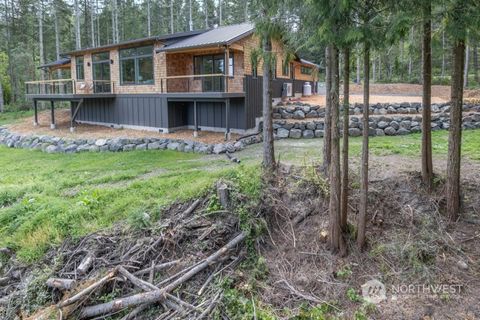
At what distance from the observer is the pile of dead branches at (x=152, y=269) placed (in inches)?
167

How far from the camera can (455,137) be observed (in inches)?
196

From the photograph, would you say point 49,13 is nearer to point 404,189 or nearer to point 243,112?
point 243,112

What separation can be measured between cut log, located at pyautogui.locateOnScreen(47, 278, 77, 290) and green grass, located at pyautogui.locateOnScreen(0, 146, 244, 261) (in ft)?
2.94

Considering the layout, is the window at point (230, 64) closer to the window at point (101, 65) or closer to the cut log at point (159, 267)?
the window at point (101, 65)

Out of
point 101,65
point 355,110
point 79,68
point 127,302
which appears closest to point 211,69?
point 101,65

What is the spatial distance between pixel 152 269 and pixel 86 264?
2.96 ft

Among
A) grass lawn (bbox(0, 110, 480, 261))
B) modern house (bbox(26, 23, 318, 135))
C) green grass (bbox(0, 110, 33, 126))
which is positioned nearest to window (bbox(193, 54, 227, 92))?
modern house (bbox(26, 23, 318, 135))

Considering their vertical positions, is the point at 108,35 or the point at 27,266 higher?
the point at 108,35

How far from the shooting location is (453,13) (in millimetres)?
3766

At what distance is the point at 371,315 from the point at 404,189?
7.98 ft

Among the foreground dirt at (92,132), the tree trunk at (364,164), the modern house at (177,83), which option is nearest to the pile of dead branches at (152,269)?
the tree trunk at (364,164)

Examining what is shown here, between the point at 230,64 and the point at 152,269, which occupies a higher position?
the point at 230,64

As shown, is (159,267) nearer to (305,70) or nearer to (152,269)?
(152,269)

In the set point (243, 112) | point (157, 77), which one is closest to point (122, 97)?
point (157, 77)
